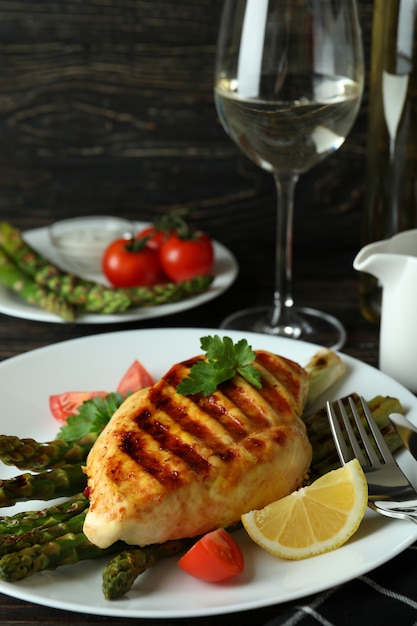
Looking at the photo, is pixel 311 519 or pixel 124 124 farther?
pixel 124 124

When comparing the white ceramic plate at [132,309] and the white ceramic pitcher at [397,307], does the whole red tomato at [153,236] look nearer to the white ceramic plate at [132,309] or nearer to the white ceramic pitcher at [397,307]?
the white ceramic plate at [132,309]

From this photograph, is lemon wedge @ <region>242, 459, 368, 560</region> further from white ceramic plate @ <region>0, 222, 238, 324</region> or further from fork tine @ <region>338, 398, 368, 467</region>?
white ceramic plate @ <region>0, 222, 238, 324</region>

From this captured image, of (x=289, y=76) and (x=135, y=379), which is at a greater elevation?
(x=289, y=76)

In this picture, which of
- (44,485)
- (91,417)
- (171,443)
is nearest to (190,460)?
(171,443)

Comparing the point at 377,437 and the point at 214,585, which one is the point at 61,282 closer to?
the point at 377,437

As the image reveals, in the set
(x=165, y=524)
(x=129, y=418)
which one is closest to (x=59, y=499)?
(x=129, y=418)
